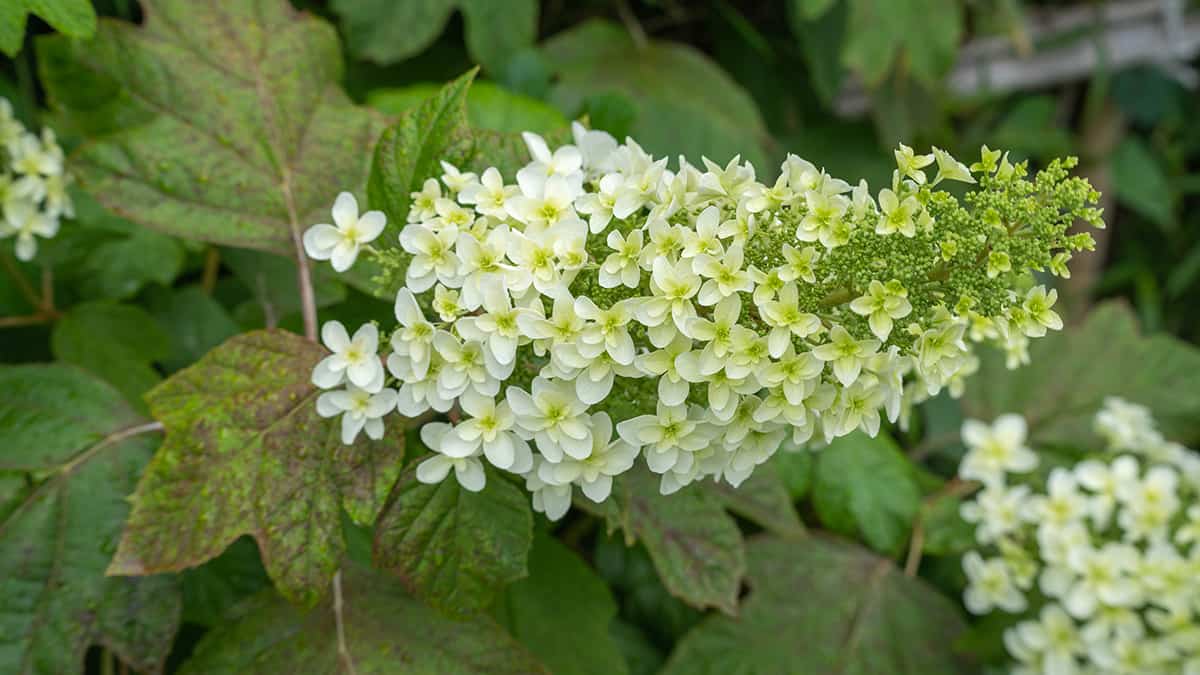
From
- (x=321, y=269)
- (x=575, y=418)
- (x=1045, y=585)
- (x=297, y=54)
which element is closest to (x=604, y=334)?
(x=575, y=418)

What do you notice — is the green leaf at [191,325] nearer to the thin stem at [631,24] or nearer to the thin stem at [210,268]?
the thin stem at [210,268]

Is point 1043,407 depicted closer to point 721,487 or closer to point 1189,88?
point 721,487

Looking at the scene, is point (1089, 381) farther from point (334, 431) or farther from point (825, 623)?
point (334, 431)

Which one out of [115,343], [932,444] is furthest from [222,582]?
[932,444]

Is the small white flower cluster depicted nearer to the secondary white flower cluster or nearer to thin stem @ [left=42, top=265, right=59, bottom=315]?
thin stem @ [left=42, top=265, right=59, bottom=315]

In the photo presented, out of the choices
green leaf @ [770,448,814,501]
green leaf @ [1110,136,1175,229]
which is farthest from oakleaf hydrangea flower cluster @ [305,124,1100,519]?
green leaf @ [1110,136,1175,229]
